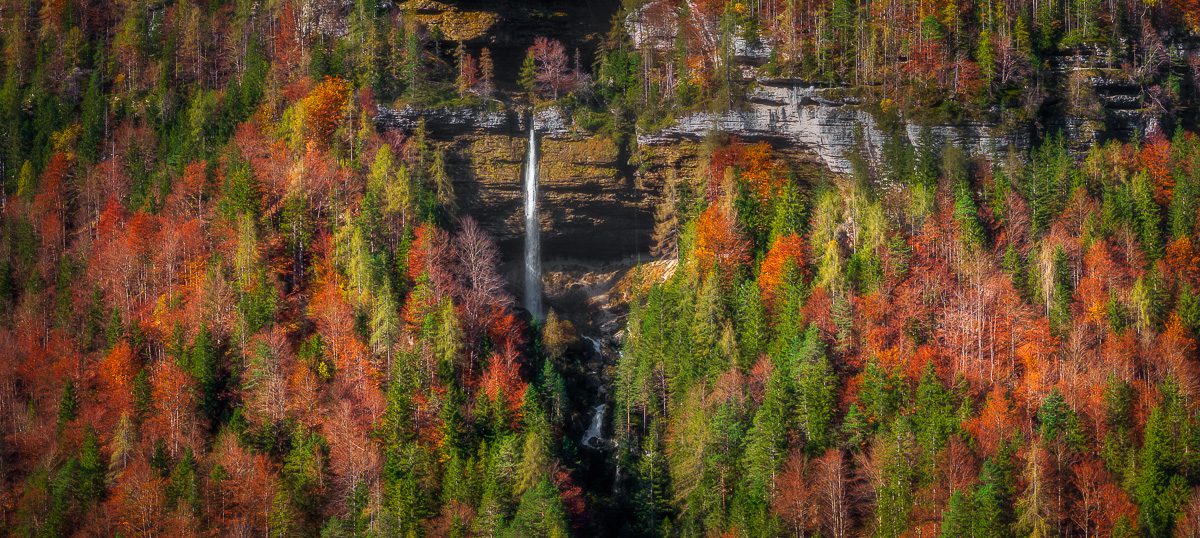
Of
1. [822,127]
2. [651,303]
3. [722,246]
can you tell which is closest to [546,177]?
[651,303]

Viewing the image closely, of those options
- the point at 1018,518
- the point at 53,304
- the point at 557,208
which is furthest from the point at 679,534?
the point at 53,304

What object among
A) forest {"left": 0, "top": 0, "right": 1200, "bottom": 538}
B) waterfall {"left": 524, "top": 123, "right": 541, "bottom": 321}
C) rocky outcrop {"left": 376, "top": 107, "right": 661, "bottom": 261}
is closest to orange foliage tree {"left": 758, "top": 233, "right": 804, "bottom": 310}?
forest {"left": 0, "top": 0, "right": 1200, "bottom": 538}

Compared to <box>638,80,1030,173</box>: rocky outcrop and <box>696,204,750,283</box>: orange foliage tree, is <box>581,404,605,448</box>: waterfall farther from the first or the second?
<box>638,80,1030,173</box>: rocky outcrop

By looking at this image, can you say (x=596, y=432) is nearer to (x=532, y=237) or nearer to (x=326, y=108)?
(x=532, y=237)

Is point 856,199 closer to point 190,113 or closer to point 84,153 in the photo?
point 190,113

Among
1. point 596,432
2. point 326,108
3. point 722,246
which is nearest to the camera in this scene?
point 722,246

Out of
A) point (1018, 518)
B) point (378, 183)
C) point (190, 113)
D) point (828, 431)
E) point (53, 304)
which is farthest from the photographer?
point (190, 113)

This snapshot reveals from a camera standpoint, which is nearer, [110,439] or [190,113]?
[110,439]
